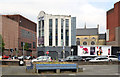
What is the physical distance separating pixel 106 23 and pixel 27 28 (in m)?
45.1

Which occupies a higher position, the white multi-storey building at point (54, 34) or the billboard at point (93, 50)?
the white multi-storey building at point (54, 34)

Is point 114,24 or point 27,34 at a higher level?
point 114,24

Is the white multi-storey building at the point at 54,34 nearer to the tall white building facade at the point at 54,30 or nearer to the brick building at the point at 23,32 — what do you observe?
the tall white building facade at the point at 54,30

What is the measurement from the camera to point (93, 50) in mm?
57219

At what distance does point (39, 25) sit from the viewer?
77.6 meters

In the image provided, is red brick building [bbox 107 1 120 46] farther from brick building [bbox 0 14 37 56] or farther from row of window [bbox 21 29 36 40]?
row of window [bbox 21 29 36 40]

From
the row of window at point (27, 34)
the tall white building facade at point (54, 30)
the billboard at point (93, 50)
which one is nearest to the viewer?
the billboard at point (93, 50)

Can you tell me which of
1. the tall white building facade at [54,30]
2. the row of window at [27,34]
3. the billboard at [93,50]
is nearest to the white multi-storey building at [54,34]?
the tall white building facade at [54,30]

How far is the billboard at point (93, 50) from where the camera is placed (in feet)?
186

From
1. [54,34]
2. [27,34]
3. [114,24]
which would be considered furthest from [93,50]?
[27,34]

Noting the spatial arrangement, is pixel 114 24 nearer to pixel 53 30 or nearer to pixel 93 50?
pixel 53 30

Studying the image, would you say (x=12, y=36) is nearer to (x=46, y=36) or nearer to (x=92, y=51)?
(x=46, y=36)

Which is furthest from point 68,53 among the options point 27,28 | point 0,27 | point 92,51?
point 27,28

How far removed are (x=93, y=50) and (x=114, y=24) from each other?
38111mm
